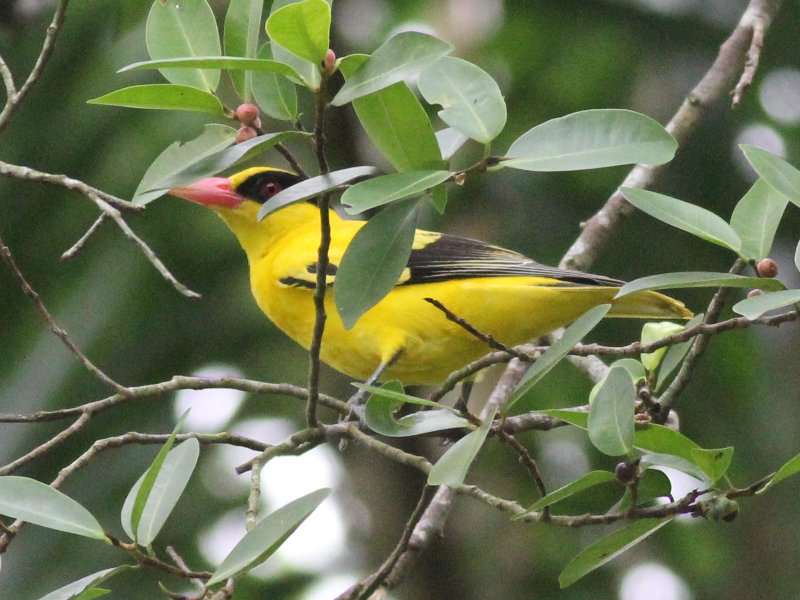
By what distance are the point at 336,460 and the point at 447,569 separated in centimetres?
71

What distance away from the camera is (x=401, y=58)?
5.59ft

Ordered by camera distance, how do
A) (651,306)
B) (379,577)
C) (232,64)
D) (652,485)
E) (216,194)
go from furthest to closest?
1. (216,194)
2. (651,306)
3. (379,577)
4. (652,485)
5. (232,64)

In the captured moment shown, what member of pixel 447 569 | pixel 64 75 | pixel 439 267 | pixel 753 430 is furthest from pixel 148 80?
pixel 753 430

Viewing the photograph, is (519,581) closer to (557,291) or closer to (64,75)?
(557,291)

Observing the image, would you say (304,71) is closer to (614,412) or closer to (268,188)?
(614,412)

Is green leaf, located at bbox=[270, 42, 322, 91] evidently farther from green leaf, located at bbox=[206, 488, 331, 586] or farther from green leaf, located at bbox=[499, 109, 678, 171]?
green leaf, located at bbox=[206, 488, 331, 586]

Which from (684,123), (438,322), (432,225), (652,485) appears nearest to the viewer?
(652,485)

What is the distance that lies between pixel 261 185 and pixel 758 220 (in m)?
2.12

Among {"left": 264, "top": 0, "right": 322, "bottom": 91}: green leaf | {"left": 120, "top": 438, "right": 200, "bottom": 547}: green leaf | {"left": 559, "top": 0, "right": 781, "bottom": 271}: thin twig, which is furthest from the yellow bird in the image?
{"left": 264, "top": 0, "right": 322, "bottom": 91}: green leaf

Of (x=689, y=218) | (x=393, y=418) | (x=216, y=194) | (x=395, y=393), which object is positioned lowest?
(x=216, y=194)

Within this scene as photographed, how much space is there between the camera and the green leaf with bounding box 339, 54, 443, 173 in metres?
1.88

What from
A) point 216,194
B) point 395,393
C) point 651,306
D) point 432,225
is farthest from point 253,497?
point 432,225

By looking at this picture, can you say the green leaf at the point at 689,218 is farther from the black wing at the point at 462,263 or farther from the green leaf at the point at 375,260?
the black wing at the point at 462,263

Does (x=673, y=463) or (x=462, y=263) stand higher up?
(x=673, y=463)
